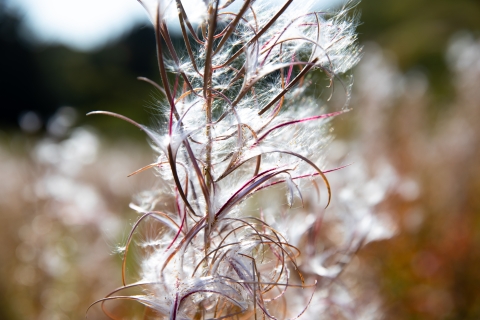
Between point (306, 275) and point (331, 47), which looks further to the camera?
point (306, 275)

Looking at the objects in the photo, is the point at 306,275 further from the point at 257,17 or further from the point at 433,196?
the point at 433,196

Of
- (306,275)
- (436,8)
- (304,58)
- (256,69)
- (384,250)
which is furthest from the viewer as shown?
(436,8)

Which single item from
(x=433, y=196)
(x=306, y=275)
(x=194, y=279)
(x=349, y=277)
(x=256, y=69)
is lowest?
(x=433, y=196)

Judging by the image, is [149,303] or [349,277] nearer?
[149,303]

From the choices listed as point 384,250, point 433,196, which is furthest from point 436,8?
point 384,250

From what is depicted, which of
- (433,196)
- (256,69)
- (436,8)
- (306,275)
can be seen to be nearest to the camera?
(256,69)

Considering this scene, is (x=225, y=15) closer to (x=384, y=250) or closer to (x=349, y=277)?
(x=349, y=277)

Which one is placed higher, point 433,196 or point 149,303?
point 149,303

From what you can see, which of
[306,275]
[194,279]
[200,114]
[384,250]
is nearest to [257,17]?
[200,114]

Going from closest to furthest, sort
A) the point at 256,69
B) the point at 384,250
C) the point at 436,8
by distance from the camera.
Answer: the point at 256,69 → the point at 384,250 → the point at 436,8
